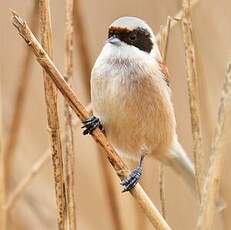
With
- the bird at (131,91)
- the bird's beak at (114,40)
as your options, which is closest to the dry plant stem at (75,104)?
the bird at (131,91)

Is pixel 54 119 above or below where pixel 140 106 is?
below

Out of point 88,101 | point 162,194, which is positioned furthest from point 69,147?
point 88,101

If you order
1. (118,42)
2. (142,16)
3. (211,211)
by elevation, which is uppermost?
(142,16)

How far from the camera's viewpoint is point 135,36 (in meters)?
1.76

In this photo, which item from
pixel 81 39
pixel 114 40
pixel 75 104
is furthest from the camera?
pixel 81 39

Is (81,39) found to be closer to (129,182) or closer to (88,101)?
(88,101)

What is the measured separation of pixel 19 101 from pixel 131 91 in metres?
0.42

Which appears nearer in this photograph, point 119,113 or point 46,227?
point 119,113

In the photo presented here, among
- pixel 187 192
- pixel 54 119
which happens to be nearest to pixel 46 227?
pixel 187 192

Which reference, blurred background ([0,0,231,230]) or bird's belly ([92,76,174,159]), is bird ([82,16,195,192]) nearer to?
bird's belly ([92,76,174,159])

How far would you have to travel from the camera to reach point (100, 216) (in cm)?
243

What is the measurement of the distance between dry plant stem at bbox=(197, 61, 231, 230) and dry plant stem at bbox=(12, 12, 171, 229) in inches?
5.7

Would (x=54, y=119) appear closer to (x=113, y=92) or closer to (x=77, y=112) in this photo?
(x=77, y=112)

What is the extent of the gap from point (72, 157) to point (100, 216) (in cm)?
90
